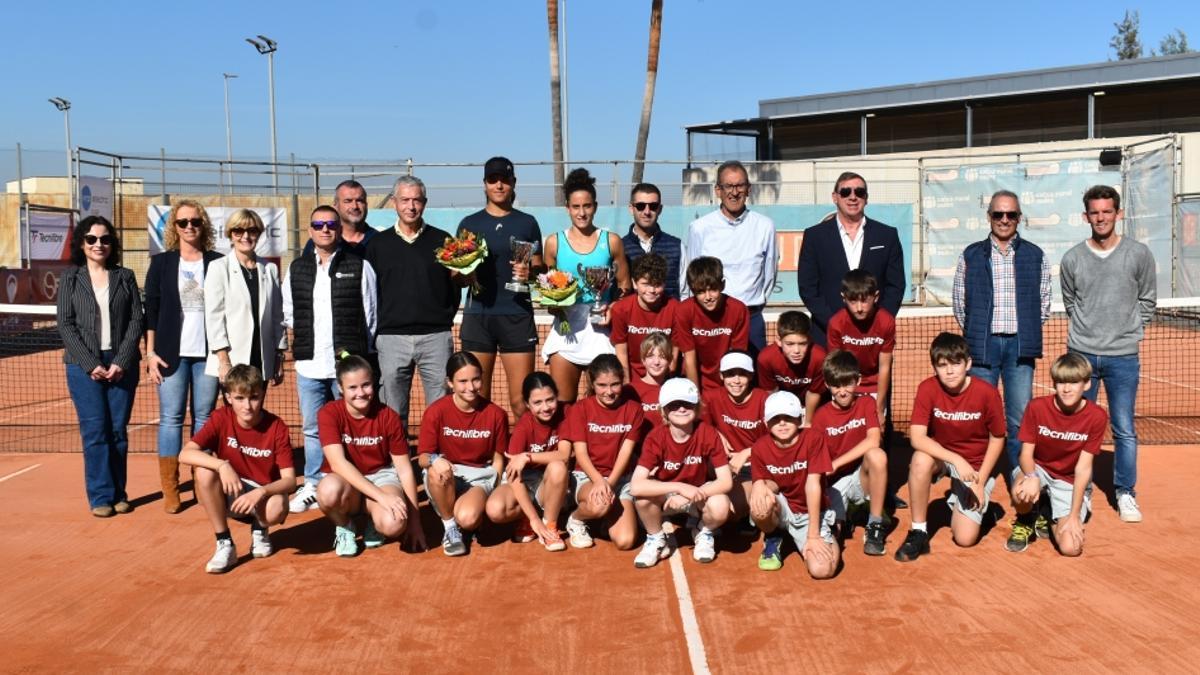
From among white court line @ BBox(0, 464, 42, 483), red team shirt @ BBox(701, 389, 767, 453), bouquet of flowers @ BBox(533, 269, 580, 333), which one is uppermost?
bouquet of flowers @ BBox(533, 269, 580, 333)

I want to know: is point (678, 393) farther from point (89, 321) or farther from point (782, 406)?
point (89, 321)

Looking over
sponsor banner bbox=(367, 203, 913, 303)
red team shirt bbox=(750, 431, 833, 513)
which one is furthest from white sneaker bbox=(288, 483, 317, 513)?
sponsor banner bbox=(367, 203, 913, 303)

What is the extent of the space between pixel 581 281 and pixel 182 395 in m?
2.74

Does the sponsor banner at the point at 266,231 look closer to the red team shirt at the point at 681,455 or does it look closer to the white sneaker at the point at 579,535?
the white sneaker at the point at 579,535

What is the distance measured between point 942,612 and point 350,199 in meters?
4.31

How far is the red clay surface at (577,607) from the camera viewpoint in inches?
181

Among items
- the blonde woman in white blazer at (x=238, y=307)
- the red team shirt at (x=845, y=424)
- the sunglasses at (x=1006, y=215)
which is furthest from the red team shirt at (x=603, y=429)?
the sunglasses at (x=1006, y=215)

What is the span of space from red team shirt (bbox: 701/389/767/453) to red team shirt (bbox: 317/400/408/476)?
5.98 feet

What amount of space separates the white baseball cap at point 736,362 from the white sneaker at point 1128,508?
101 inches

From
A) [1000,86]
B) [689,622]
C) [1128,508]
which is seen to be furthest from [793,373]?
[1000,86]

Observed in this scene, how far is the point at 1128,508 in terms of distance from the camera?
6.76 metres

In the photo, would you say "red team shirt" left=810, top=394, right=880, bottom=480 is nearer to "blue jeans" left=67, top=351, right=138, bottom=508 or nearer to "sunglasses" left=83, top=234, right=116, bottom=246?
"blue jeans" left=67, top=351, right=138, bottom=508

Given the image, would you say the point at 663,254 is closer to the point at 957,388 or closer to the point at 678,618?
the point at 957,388

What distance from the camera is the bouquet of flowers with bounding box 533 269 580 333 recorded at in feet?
21.8
